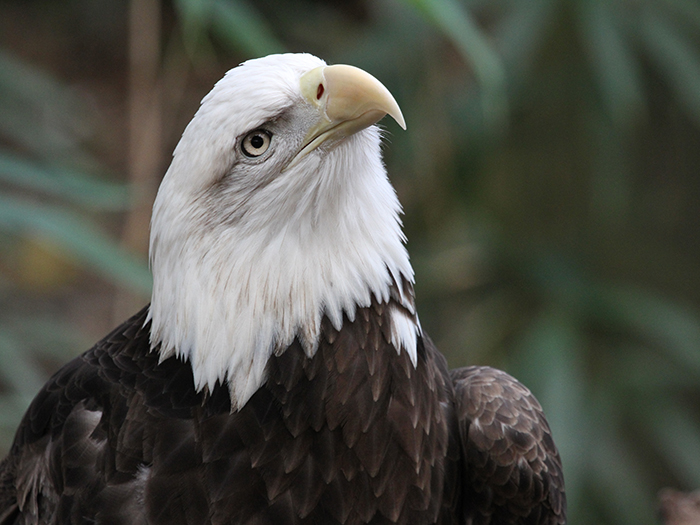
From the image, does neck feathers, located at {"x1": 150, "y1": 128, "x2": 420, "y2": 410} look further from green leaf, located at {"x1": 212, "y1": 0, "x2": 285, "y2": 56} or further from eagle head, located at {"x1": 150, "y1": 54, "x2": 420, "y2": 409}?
green leaf, located at {"x1": 212, "y1": 0, "x2": 285, "y2": 56}

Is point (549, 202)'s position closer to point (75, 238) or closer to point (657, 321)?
point (657, 321)

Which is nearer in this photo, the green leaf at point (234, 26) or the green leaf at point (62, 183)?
the green leaf at point (62, 183)

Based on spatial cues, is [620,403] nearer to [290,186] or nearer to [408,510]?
[408,510]

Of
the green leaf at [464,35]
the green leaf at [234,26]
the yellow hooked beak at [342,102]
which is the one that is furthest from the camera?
the green leaf at [234,26]

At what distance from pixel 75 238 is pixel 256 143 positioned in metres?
1.24

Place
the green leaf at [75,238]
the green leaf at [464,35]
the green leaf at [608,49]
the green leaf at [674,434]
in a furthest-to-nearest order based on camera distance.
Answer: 1. the green leaf at [674,434]
2. the green leaf at [608,49]
3. the green leaf at [75,238]
4. the green leaf at [464,35]

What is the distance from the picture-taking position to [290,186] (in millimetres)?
1971

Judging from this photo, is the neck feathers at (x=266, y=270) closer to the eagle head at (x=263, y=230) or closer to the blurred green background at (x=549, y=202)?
the eagle head at (x=263, y=230)

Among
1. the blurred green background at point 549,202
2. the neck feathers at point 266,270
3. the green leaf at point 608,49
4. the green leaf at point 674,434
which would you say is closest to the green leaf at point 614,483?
the blurred green background at point 549,202

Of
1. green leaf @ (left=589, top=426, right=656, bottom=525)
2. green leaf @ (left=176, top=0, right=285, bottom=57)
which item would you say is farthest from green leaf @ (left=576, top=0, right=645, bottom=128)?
green leaf @ (left=176, top=0, right=285, bottom=57)

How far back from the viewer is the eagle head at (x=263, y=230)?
194 centimetres

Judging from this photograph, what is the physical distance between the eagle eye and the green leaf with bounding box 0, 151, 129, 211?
3.92 ft

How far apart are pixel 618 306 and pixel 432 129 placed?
1.45 meters

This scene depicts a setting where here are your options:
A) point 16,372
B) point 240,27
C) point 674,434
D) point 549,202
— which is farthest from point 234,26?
point 674,434
